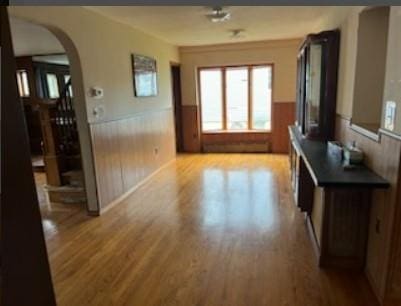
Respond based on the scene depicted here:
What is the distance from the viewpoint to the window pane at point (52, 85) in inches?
286

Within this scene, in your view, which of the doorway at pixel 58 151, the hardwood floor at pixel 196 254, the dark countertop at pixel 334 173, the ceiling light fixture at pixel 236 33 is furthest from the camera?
the ceiling light fixture at pixel 236 33

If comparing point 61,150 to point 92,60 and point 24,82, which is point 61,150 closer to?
point 92,60

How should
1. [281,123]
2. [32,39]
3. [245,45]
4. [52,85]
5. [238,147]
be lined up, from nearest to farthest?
[32,39] < [245,45] < [281,123] < [238,147] < [52,85]

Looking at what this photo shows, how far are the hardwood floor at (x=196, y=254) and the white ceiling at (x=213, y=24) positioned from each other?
236 cm

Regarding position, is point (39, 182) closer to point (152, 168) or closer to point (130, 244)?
point (152, 168)

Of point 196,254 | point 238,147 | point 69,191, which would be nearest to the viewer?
point 196,254

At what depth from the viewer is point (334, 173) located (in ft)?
7.31

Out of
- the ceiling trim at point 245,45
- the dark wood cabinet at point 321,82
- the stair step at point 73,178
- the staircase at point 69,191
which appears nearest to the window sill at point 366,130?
the dark wood cabinet at point 321,82

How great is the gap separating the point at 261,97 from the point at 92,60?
13.5ft

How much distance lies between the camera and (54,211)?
3.83m

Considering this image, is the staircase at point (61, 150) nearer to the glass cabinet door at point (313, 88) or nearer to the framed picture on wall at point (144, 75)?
the framed picture on wall at point (144, 75)

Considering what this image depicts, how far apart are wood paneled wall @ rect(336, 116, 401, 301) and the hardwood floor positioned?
161 millimetres

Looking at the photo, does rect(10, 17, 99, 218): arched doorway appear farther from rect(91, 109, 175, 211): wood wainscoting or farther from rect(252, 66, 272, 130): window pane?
rect(252, 66, 272, 130): window pane

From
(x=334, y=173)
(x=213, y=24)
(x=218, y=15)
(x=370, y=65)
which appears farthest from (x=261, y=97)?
(x=334, y=173)
